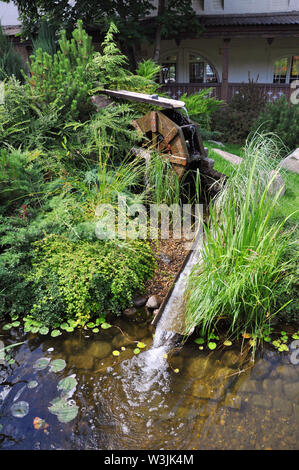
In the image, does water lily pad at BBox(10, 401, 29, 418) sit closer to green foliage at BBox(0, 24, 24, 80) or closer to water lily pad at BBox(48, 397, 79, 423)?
water lily pad at BBox(48, 397, 79, 423)

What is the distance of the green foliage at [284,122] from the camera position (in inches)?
366

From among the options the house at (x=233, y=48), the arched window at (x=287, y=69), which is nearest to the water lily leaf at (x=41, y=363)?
the house at (x=233, y=48)

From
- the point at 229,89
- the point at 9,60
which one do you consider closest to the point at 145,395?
the point at 9,60

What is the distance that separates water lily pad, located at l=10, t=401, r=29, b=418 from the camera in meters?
3.11

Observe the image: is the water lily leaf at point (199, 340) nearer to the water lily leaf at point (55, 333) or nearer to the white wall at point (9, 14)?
the water lily leaf at point (55, 333)

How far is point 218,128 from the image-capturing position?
11.5 metres

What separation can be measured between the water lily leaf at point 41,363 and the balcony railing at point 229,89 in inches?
408

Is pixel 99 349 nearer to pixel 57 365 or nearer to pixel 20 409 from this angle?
pixel 57 365

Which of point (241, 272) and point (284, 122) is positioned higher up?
point (284, 122)

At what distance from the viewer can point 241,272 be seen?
3680mm

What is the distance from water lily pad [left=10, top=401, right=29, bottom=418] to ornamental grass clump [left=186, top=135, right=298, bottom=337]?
1.75 metres

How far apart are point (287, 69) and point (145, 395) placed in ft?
51.4

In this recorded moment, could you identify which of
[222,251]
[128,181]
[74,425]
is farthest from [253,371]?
[128,181]
